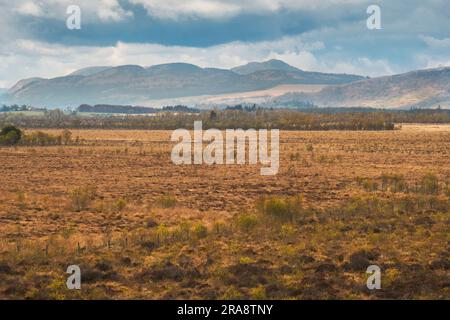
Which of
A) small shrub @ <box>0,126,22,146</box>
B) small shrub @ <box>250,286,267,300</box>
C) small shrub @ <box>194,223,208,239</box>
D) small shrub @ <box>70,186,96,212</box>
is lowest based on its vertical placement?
small shrub @ <box>250,286,267,300</box>

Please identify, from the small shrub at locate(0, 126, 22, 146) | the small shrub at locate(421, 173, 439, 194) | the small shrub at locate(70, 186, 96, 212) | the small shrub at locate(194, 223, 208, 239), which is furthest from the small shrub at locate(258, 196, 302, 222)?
the small shrub at locate(0, 126, 22, 146)

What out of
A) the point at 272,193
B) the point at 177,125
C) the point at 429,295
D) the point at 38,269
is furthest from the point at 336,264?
the point at 177,125

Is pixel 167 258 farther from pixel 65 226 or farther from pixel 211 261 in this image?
pixel 65 226

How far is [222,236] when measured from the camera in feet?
67.4

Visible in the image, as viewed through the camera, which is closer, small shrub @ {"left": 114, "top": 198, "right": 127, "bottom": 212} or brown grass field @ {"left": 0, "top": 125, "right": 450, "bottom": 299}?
brown grass field @ {"left": 0, "top": 125, "right": 450, "bottom": 299}

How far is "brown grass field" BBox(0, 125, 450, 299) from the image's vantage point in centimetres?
1452

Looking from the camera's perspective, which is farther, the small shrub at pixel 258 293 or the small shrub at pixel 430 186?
the small shrub at pixel 430 186

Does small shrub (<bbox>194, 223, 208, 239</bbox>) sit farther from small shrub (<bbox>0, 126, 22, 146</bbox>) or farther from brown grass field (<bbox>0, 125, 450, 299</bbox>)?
small shrub (<bbox>0, 126, 22, 146</bbox>)

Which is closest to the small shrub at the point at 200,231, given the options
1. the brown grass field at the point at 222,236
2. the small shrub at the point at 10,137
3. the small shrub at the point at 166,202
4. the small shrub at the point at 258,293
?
the brown grass field at the point at 222,236

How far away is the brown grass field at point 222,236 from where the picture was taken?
1452 centimetres

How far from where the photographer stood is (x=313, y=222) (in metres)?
23.0

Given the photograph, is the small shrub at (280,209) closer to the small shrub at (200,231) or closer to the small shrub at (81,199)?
the small shrub at (200,231)

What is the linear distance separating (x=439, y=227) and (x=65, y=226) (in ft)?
49.9
